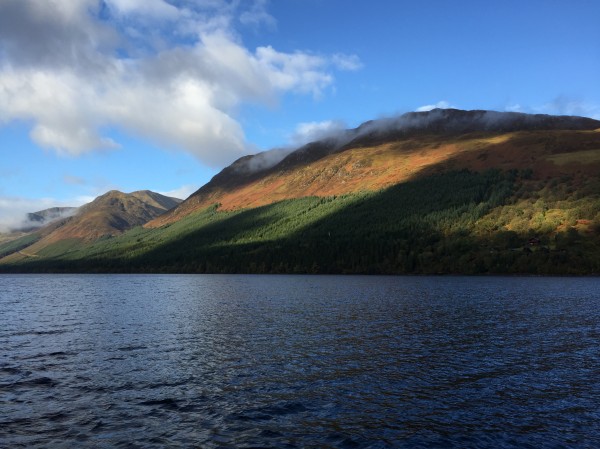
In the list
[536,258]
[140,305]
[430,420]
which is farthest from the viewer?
[536,258]

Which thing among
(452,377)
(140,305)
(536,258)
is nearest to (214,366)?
(452,377)

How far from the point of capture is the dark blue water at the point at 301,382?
2367cm

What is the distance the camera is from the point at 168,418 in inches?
1012

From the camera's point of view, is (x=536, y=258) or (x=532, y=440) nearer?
(x=532, y=440)

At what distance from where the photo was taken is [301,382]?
33094mm

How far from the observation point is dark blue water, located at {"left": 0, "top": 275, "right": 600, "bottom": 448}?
23.7m

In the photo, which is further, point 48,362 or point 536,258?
point 536,258

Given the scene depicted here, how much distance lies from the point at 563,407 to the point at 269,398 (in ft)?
59.7

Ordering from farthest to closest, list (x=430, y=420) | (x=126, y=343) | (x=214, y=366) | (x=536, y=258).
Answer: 1. (x=536, y=258)
2. (x=126, y=343)
3. (x=214, y=366)
4. (x=430, y=420)

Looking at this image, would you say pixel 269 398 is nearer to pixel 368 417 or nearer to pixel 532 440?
pixel 368 417

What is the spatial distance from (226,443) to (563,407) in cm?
2062

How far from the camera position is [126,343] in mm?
48094

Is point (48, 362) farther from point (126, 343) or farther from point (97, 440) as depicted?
point (97, 440)

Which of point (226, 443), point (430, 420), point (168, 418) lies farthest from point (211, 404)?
point (430, 420)
